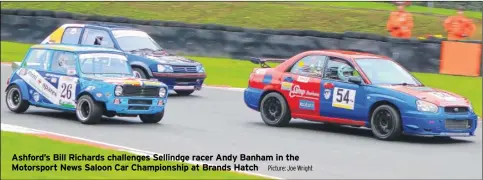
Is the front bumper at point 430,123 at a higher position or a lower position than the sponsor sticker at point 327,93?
lower

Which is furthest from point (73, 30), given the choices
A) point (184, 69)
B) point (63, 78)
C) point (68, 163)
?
point (68, 163)

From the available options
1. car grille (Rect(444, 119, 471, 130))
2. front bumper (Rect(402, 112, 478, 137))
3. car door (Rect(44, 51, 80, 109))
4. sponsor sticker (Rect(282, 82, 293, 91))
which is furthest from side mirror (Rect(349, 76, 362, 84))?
car door (Rect(44, 51, 80, 109))

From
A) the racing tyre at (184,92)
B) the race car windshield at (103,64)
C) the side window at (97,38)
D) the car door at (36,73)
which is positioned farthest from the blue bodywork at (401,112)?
the side window at (97,38)

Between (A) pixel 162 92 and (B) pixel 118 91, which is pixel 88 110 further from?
(A) pixel 162 92

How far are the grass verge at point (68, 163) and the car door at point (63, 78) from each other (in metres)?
3.04

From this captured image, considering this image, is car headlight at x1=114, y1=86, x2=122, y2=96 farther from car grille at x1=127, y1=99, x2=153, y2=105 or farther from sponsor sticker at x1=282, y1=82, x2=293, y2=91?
sponsor sticker at x1=282, y1=82, x2=293, y2=91

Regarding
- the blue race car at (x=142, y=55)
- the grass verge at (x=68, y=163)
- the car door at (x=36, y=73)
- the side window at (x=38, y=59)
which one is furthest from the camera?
the blue race car at (x=142, y=55)

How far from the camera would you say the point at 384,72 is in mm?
15320

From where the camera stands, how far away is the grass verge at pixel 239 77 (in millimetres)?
22234

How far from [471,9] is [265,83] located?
35.7ft

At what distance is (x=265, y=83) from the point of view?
52.7 feet

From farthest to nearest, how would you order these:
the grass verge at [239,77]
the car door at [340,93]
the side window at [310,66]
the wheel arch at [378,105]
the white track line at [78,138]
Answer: the grass verge at [239,77]
the side window at [310,66]
the car door at [340,93]
the wheel arch at [378,105]
the white track line at [78,138]

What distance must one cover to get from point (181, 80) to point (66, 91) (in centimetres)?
548

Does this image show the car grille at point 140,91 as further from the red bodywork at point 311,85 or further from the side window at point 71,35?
the side window at point 71,35
